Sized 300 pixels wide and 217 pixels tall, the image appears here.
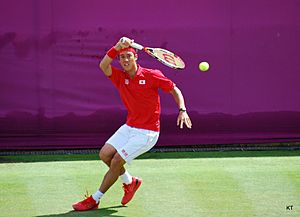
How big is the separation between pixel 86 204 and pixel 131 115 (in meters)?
0.87

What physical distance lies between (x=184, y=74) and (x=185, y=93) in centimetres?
25

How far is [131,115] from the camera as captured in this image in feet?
20.6

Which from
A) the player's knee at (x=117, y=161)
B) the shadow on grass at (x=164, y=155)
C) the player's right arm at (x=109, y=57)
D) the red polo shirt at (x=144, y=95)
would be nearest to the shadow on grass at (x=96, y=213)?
the player's knee at (x=117, y=161)

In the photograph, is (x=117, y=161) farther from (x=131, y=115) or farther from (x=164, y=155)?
(x=164, y=155)

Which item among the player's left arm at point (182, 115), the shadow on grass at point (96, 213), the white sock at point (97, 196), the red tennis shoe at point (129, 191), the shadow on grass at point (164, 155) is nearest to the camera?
the shadow on grass at point (96, 213)

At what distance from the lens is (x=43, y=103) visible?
30.9 feet

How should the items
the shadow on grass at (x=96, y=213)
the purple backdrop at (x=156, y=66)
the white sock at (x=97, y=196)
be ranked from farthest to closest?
the purple backdrop at (x=156, y=66)
the white sock at (x=97, y=196)
the shadow on grass at (x=96, y=213)

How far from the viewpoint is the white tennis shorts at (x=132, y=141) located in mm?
6105

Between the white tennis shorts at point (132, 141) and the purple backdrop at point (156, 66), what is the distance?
10.7 feet

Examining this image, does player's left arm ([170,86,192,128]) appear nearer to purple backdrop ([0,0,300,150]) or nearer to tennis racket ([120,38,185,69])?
tennis racket ([120,38,185,69])

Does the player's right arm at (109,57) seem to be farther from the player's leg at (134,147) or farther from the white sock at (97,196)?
the white sock at (97,196)

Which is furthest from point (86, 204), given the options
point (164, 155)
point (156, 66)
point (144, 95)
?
point (156, 66)

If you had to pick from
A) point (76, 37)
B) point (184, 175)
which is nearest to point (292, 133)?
point (184, 175)

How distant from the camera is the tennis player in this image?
6.12m
